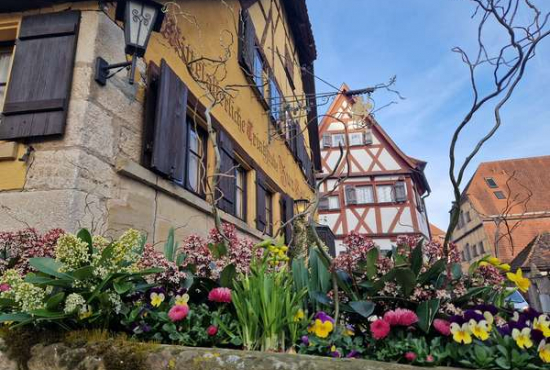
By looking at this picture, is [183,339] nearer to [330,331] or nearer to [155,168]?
[330,331]

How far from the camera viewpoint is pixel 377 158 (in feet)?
56.6

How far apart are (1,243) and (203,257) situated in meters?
1.21

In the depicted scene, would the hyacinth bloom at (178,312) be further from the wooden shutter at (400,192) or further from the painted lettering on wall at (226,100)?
the wooden shutter at (400,192)

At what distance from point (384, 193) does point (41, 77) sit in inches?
602

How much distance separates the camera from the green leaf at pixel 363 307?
1468 millimetres

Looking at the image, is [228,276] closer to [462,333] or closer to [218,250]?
[218,250]

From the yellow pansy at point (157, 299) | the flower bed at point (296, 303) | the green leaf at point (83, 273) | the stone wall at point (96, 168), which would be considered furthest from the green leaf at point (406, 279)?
the stone wall at point (96, 168)

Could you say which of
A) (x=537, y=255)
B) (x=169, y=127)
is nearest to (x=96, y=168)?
(x=169, y=127)

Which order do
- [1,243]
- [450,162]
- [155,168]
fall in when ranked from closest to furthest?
[450,162] < [1,243] < [155,168]

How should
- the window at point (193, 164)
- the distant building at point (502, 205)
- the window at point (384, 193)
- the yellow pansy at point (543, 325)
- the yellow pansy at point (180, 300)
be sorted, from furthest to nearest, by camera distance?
1. the distant building at point (502, 205)
2. the window at point (384, 193)
3. the window at point (193, 164)
4. the yellow pansy at point (180, 300)
5. the yellow pansy at point (543, 325)

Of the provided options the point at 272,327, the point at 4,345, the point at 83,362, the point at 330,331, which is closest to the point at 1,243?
the point at 4,345

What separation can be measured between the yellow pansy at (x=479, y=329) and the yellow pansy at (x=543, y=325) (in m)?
0.17

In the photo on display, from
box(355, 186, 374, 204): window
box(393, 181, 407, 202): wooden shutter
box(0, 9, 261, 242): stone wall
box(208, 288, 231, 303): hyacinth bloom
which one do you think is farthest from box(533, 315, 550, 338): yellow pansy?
box(355, 186, 374, 204): window

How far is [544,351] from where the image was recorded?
1.26 meters
